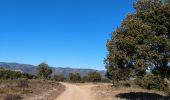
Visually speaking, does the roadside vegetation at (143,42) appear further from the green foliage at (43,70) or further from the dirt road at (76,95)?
the green foliage at (43,70)

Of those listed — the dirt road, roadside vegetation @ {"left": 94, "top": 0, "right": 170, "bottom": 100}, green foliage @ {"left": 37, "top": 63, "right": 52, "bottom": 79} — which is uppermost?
green foliage @ {"left": 37, "top": 63, "right": 52, "bottom": 79}

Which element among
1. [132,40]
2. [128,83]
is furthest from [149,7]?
[128,83]

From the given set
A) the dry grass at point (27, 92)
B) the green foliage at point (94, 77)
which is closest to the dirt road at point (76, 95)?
the dry grass at point (27, 92)

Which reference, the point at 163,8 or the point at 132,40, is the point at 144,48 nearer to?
the point at 132,40

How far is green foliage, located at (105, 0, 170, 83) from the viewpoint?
33188mm

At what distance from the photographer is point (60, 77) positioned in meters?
155

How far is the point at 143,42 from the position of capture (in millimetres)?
34062

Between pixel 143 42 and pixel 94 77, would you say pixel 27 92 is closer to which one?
pixel 143 42

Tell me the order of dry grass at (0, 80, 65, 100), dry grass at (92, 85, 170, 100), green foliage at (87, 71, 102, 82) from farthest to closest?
green foliage at (87, 71, 102, 82), dry grass at (92, 85, 170, 100), dry grass at (0, 80, 65, 100)

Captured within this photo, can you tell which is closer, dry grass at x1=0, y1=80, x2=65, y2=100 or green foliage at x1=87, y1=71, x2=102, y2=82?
dry grass at x1=0, y1=80, x2=65, y2=100

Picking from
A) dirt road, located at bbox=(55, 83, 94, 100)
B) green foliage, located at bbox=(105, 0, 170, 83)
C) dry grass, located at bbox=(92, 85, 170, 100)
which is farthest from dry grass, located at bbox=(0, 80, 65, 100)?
green foliage, located at bbox=(105, 0, 170, 83)

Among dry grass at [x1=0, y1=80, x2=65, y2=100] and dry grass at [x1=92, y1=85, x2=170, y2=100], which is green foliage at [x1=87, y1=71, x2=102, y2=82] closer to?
dry grass at [x1=0, y1=80, x2=65, y2=100]

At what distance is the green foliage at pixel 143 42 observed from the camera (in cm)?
3319

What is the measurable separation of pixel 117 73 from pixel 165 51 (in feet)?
22.6
